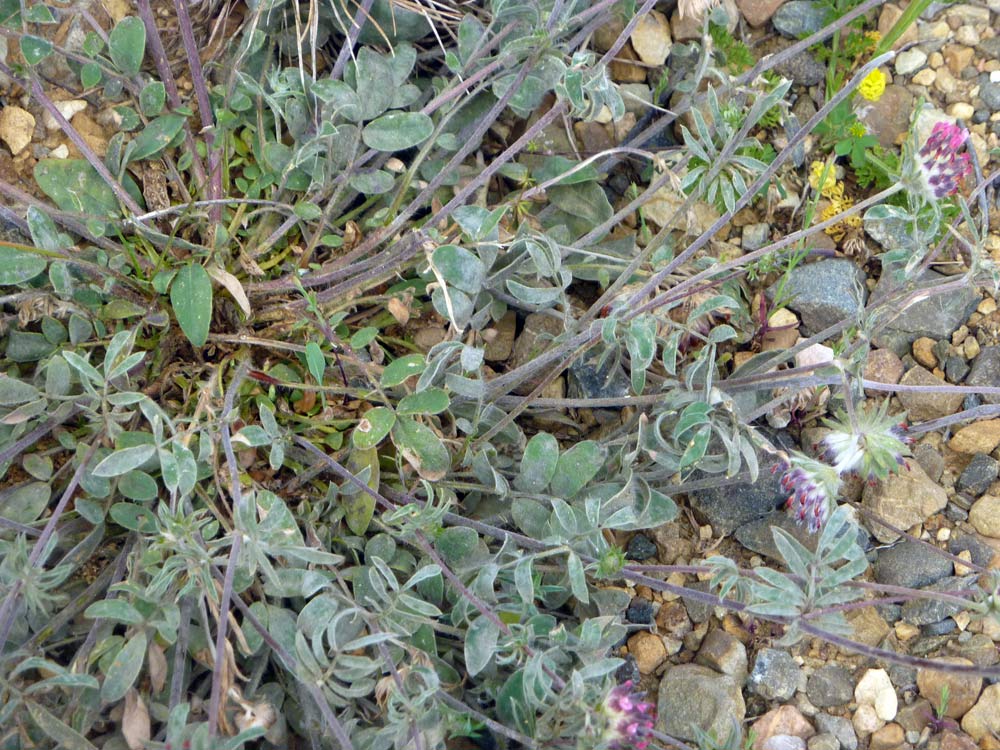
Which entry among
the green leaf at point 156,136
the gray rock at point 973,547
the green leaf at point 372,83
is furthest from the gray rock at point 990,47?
the green leaf at point 156,136

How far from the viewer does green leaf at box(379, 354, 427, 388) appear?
8.95 ft

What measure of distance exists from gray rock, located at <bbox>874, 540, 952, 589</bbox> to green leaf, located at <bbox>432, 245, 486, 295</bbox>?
1550 millimetres

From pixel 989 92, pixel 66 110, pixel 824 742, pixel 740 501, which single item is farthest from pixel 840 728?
pixel 66 110

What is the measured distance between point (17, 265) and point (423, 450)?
1228 mm

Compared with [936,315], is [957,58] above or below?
above

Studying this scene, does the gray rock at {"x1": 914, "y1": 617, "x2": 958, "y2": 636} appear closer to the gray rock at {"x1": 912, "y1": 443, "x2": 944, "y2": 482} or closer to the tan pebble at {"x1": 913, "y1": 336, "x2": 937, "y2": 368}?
the gray rock at {"x1": 912, "y1": 443, "x2": 944, "y2": 482}

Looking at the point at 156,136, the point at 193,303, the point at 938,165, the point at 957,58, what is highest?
the point at 938,165

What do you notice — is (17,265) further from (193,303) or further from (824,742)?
(824,742)

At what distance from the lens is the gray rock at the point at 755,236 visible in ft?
11.3

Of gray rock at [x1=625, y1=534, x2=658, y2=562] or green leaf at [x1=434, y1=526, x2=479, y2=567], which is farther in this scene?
gray rock at [x1=625, y1=534, x2=658, y2=562]

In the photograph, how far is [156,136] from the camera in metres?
2.98

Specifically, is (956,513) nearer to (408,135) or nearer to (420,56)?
(408,135)

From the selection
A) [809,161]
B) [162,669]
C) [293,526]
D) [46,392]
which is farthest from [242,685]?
[809,161]

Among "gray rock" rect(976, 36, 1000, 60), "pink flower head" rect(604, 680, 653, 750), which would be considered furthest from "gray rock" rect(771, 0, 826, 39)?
"pink flower head" rect(604, 680, 653, 750)
